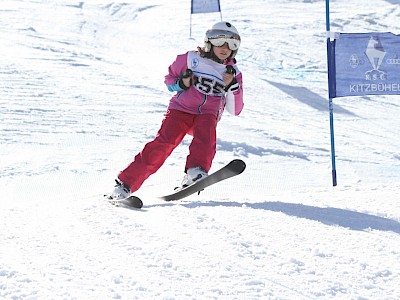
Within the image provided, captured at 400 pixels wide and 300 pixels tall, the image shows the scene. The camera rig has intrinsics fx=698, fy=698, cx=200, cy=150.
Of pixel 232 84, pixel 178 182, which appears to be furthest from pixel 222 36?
pixel 178 182

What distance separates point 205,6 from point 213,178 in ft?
45.7

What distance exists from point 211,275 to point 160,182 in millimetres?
3809

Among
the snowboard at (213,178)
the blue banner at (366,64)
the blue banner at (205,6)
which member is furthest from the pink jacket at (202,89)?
the blue banner at (205,6)

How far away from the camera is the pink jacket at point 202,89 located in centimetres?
454

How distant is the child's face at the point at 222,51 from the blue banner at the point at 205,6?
13046mm

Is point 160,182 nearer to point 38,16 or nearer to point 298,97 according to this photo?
point 298,97

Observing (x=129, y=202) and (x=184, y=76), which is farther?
(x=184, y=76)

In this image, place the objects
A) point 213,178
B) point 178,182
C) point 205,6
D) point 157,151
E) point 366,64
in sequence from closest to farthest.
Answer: point 213,178
point 157,151
point 366,64
point 178,182
point 205,6

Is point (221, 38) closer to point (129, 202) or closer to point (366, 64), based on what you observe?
point (129, 202)

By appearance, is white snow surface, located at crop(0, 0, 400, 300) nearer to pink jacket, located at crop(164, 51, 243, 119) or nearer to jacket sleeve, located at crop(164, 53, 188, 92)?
pink jacket, located at crop(164, 51, 243, 119)

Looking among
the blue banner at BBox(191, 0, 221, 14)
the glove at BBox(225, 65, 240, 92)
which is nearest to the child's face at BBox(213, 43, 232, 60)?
the glove at BBox(225, 65, 240, 92)

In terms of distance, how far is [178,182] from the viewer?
6191 millimetres

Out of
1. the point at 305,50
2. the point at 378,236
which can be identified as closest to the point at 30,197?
the point at 378,236

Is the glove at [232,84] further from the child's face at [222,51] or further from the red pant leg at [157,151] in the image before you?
the red pant leg at [157,151]
